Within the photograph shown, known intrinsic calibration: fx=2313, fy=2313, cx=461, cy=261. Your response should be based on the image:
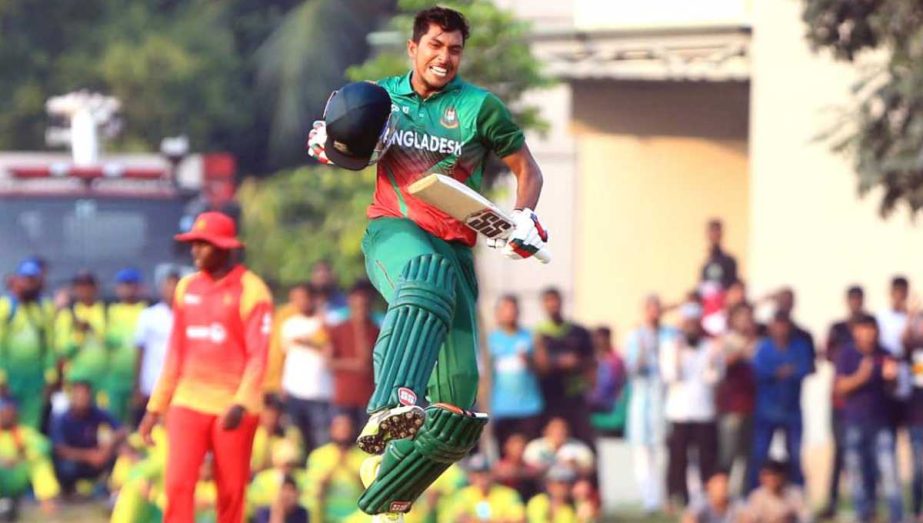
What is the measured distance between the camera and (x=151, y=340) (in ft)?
55.0

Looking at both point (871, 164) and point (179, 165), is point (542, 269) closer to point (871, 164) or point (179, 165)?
point (179, 165)

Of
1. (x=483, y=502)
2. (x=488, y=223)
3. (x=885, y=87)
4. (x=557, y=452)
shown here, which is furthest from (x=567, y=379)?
(x=488, y=223)

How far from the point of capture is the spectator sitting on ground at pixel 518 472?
51.6ft

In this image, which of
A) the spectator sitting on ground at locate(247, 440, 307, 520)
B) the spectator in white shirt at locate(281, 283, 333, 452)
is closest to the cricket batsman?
the spectator sitting on ground at locate(247, 440, 307, 520)

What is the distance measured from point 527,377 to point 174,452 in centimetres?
508

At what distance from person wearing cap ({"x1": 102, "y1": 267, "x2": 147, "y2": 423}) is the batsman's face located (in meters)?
8.32

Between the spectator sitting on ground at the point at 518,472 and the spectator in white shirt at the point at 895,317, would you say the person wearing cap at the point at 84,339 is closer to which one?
the spectator sitting on ground at the point at 518,472

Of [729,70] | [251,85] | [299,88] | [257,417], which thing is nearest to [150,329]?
[257,417]

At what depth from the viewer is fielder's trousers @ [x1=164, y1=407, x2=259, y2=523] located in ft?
38.0

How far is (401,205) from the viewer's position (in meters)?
9.39

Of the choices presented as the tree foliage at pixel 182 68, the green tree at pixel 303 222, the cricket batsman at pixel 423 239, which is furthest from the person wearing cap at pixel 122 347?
the tree foliage at pixel 182 68

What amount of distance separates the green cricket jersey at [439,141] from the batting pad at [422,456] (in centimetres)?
78

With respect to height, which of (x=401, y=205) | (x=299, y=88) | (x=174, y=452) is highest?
(x=299, y=88)

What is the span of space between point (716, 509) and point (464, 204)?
7023 mm
